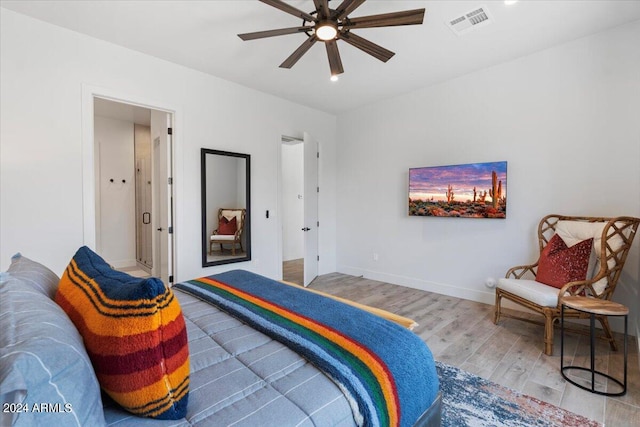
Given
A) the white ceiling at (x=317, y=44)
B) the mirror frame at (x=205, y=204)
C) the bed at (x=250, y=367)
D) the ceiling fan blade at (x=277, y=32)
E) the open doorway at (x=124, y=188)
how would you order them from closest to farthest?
the bed at (x=250, y=367), the ceiling fan blade at (x=277, y=32), the white ceiling at (x=317, y=44), the mirror frame at (x=205, y=204), the open doorway at (x=124, y=188)

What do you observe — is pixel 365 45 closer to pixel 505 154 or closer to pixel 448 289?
pixel 505 154

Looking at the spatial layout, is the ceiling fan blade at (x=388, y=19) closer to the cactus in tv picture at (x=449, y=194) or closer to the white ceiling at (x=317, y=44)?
the white ceiling at (x=317, y=44)

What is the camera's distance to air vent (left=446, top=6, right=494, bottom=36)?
8.38 ft

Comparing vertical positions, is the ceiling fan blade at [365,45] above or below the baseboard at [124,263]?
above

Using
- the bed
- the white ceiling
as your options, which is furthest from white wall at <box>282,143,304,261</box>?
the bed

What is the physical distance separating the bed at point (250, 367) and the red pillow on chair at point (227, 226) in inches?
93.4

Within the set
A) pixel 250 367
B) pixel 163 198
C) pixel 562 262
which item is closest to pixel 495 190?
pixel 562 262

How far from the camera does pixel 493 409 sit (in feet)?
6.06

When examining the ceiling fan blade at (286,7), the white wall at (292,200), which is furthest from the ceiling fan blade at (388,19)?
the white wall at (292,200)

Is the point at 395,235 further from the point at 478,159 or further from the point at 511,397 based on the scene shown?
the point at 511,397

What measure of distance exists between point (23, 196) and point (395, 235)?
14.3 ft

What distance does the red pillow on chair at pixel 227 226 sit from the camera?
4004 mm

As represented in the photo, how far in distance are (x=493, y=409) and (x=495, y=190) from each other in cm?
254

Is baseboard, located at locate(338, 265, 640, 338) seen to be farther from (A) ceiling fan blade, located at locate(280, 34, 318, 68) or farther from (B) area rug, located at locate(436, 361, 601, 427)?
(A) ceiling fan blade, located at locate(280, 34, 318, 68)
